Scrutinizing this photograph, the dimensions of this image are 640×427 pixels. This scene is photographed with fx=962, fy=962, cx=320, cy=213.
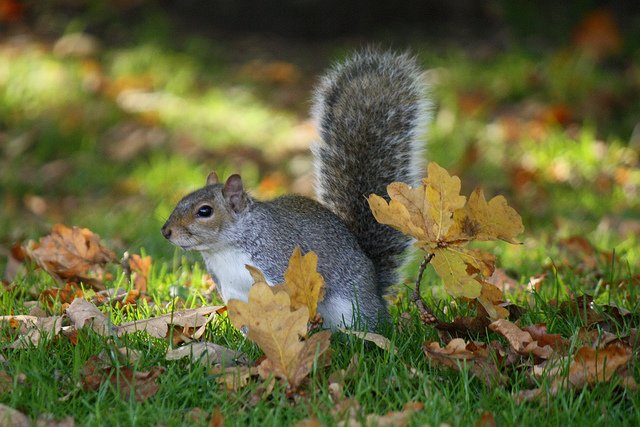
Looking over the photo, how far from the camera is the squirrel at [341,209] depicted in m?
2.62

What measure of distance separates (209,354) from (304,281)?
11.4 inches

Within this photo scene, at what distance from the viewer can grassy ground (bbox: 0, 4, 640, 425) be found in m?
2.05

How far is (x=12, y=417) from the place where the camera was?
1.91 metres

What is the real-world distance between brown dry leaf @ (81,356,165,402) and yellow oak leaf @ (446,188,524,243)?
0.78 meters

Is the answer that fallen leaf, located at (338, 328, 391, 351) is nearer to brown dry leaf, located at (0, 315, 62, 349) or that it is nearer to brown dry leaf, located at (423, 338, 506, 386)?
brown dry leaf, located at (423, 338, 506, 386)

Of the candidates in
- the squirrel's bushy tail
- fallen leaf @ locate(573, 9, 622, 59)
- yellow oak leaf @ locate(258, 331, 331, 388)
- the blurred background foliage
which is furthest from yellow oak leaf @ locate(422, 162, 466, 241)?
fallen leaf @ locate(573, 9, 622, 59)

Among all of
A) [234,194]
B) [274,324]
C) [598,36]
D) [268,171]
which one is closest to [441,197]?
[274,324]

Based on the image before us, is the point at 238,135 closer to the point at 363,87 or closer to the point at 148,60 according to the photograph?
the point at 148,60

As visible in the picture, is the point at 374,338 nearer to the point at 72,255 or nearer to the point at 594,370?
the point at 594,370

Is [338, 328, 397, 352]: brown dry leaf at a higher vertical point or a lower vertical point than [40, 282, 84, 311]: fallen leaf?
lower

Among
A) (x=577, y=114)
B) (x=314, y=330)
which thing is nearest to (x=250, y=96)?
(x=577, y=114)

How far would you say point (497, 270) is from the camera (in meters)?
3.13

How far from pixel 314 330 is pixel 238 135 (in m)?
3.76

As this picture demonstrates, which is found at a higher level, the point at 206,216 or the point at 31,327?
the point at 206,216
